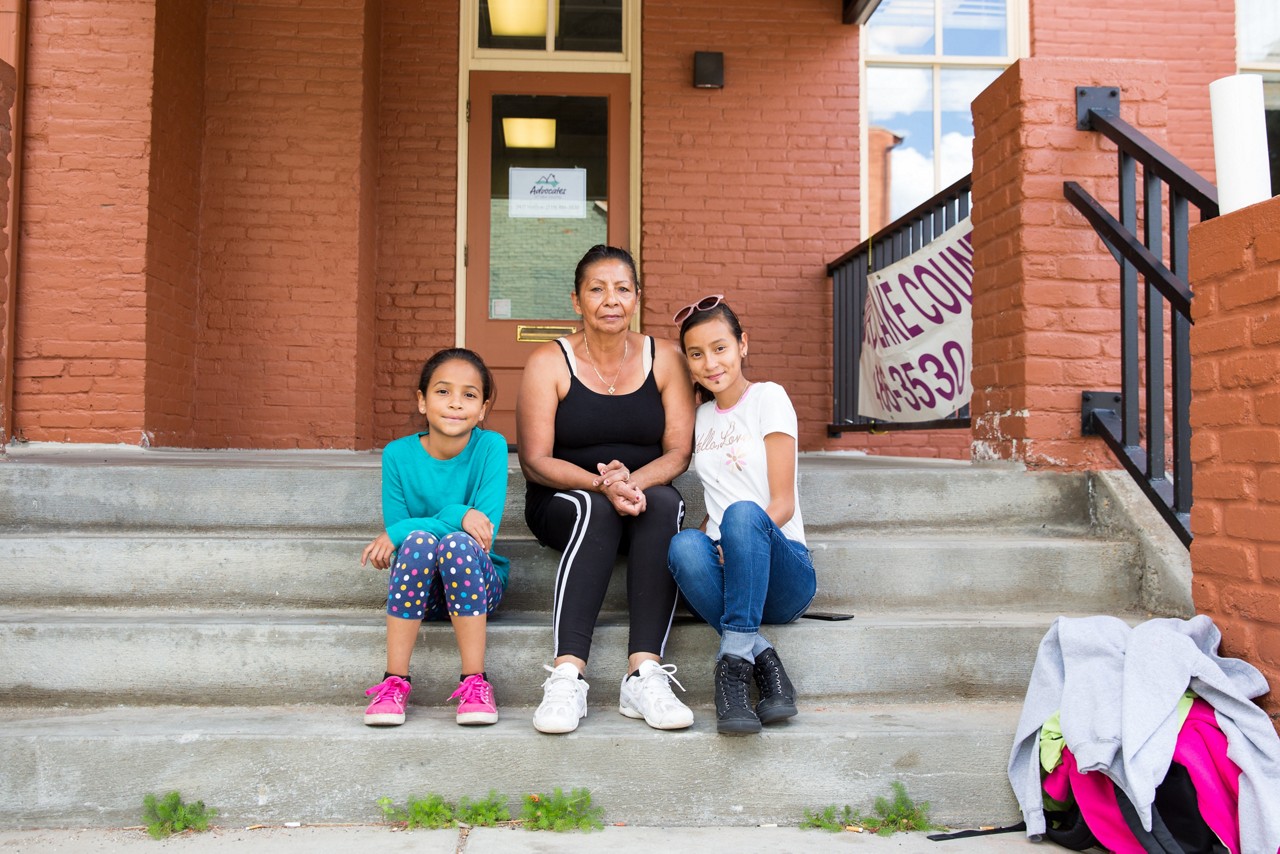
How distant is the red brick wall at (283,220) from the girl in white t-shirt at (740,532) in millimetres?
3486

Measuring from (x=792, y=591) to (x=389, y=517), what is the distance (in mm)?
1125

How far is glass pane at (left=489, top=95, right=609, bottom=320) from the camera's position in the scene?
21.5 feet

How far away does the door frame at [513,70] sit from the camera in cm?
650

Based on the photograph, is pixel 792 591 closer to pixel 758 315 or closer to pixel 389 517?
pixel 389 517

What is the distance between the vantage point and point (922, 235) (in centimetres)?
500

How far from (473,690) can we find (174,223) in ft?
13.5

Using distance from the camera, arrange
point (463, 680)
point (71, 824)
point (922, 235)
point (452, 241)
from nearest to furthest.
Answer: point (71, 824) → point (463, 680) → point (922, 235) → point (452, 241)

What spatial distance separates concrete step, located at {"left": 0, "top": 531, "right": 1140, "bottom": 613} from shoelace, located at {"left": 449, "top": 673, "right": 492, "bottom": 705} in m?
0.58

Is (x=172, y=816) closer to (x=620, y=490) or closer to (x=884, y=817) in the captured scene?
(x=620, y=490)

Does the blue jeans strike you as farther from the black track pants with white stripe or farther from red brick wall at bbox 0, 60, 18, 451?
red brick wall at bbox 0, 60, 18, 451

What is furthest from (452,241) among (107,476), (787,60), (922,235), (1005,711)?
(1005,711)

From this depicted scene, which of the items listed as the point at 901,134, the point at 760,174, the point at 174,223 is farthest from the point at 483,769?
the point at 901,134

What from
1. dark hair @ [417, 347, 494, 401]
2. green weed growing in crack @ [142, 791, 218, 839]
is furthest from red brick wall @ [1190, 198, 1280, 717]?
green weed growing in crack @ [142, 791, 218, 839]

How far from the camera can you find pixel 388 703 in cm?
251
